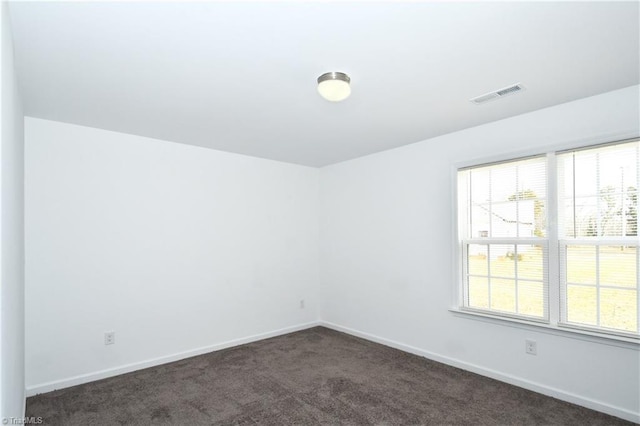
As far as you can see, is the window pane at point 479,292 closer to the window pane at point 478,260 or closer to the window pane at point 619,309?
the window pane at point 478,260

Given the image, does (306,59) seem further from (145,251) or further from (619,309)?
(619,309)

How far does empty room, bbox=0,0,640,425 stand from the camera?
1957 mm

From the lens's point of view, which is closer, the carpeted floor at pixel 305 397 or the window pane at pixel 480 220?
the carpeted floor at pixel 305 397

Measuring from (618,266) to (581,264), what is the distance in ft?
0.78

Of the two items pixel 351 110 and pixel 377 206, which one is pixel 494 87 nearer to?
pixel 351 110

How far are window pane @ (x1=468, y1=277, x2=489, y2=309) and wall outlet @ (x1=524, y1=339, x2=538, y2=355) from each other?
18.1 inches

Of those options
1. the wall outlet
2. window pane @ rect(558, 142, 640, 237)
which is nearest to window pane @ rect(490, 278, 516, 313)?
the wall outlet

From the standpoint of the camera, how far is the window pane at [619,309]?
8.77 ft

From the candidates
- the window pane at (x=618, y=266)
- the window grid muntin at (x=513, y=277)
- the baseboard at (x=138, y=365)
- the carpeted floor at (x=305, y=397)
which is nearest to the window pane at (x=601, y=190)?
the window pane at (x=618, y=266)

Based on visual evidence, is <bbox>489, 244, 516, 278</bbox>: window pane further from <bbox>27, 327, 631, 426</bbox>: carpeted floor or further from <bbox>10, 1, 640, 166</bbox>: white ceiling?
<bbox>10, 1, 640, 166</bbox>: white ceiling

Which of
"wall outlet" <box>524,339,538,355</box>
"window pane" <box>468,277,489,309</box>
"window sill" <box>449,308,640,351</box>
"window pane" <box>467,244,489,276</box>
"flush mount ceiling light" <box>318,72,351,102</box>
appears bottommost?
"wall outlet" <box>524,339,538,355</box>

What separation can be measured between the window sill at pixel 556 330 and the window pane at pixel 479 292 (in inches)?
4.6

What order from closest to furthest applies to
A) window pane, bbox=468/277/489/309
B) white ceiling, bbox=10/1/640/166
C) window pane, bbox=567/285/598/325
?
white ceiling, bbox=10/1/640/166
window pane, bbox=567/285/598/325
window pane, bbox=468/277/489/309

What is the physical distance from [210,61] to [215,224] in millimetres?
2512
